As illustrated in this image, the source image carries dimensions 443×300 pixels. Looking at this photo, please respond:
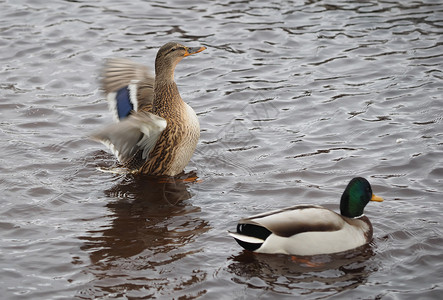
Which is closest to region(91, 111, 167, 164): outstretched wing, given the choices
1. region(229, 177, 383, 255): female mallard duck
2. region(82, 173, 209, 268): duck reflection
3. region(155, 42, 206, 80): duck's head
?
region(82, 173, 209, 268): duck reflection

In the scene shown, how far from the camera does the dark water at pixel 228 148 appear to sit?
17.9ft

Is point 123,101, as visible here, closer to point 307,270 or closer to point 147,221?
point 147,221

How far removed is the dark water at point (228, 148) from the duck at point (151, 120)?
0.26 meters

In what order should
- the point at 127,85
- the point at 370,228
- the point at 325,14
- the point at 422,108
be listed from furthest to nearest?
1. the point at 325,14
2. the point at 422,108
3. the point at 127,85
4. the point at 370,228

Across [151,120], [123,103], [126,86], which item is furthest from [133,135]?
[126,86]

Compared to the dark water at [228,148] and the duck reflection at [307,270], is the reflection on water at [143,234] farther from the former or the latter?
the duck reflection at [307,270]

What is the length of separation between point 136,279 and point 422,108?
428 centimetres

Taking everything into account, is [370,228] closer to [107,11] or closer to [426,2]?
[426,2]

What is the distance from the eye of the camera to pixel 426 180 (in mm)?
6875

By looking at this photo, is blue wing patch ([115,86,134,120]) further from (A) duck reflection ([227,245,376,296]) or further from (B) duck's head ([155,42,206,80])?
(A) duck reflection ([227,245,376,296])

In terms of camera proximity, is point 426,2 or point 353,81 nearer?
point 353,81

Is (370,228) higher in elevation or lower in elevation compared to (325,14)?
lower

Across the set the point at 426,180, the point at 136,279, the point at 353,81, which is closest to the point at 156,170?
the point at 136,279

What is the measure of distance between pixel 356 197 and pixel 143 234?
5.61 feet
